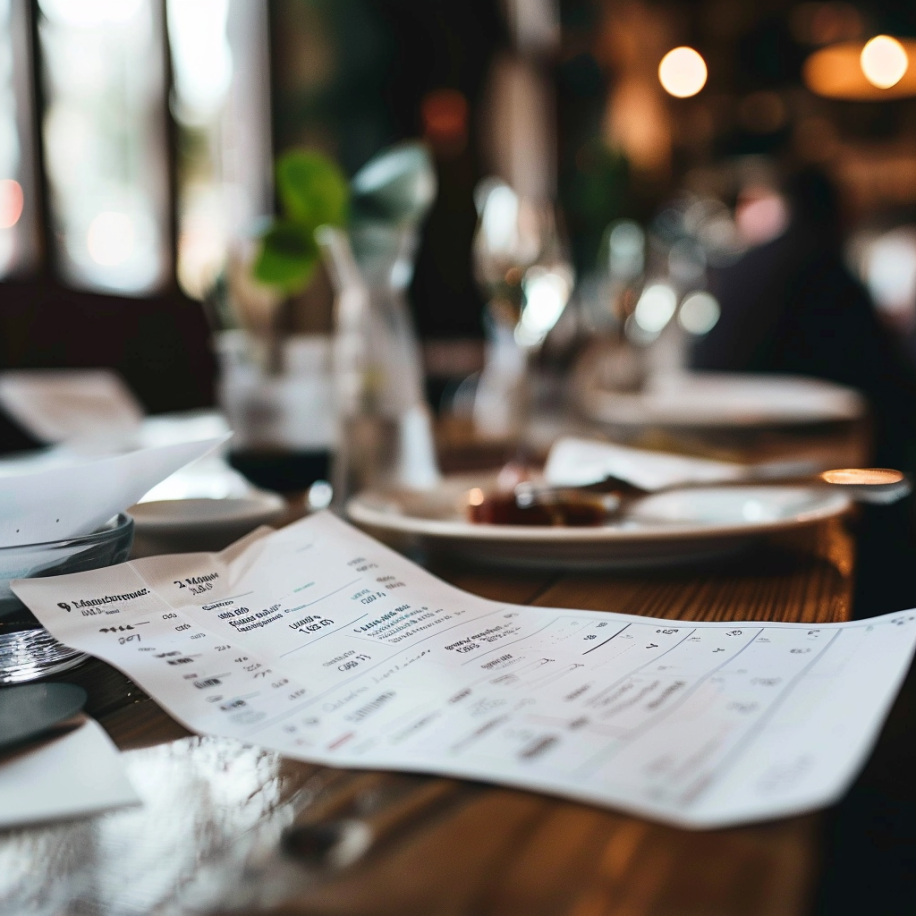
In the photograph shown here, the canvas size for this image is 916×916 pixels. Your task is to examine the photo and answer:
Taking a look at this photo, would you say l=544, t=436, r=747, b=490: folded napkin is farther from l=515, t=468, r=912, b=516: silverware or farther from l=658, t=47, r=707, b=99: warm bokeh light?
l=658, t=47, r=707, b=99: warm bokeh light

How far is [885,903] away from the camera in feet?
0.78

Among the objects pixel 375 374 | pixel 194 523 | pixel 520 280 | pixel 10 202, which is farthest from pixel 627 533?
pixel 10 202

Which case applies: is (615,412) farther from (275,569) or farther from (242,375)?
(275,569)

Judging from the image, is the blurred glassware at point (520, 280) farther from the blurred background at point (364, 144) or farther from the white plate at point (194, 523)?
the white plate at point (194, 523)

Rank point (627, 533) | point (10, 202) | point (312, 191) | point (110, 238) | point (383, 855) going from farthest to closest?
point (110, 238)
point (10, 202)
point (312, 191)
point (627, 533)
point (383, 855)

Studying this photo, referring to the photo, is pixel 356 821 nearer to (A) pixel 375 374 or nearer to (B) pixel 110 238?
(A) pixel 375 374

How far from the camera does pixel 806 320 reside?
2432 mm

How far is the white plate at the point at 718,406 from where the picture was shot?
1158 mm

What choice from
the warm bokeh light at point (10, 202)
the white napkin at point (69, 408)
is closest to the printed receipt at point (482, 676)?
the white napkin at point (69, 408)

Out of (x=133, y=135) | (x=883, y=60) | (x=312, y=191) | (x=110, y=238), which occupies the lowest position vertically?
(x=312, y=191)

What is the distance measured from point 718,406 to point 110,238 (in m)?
2.18

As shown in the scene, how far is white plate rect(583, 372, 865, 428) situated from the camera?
1158 millimetres

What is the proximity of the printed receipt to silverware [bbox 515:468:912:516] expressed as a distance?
0.18 metres

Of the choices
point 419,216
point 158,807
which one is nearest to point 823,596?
point 158,807
